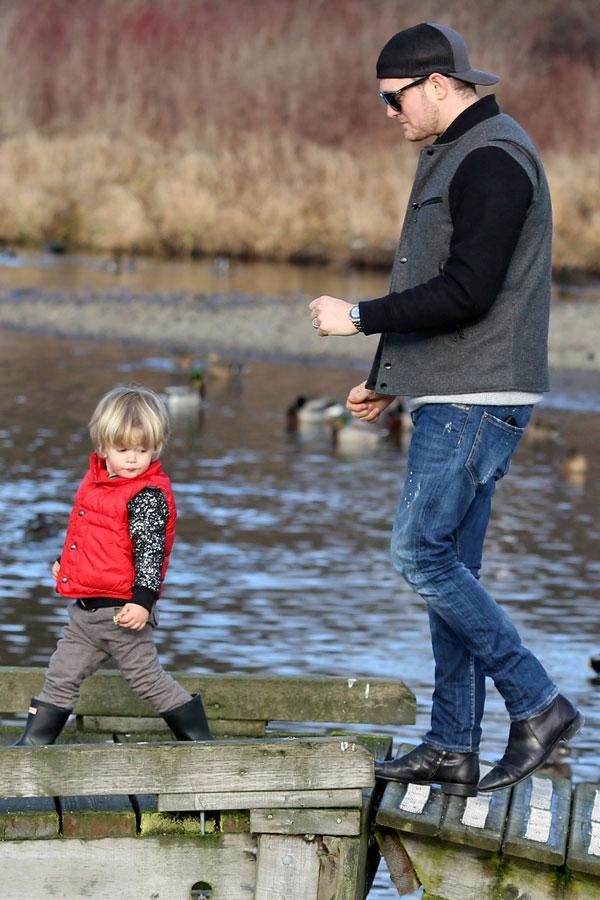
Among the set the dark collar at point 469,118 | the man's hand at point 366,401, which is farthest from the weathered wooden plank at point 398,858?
the dark collar at point 469,118

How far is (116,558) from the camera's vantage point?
16.4 ft

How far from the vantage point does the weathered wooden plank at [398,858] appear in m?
4.83

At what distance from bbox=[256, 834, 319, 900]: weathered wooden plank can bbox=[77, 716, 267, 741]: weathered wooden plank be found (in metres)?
0.96

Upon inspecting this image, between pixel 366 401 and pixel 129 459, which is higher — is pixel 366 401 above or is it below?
above

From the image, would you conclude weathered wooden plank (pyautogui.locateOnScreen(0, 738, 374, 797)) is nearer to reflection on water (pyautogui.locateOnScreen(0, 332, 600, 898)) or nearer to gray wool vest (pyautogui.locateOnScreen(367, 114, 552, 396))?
gray wool vest (pyautogui.locateOnScreen(367, 114, 552, 396))

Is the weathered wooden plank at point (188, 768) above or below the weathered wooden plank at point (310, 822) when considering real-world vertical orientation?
above

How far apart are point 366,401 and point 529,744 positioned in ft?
3.63

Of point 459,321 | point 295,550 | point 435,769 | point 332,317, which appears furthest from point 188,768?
point 295,550

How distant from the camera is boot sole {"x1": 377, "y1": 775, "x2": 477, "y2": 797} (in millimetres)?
4875

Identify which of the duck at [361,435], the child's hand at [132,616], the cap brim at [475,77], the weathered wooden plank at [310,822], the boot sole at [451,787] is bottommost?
the duck at [361,435]

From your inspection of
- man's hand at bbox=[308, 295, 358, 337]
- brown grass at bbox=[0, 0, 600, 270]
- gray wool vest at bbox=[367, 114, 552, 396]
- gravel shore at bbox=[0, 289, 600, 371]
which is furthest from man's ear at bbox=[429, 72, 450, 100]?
brown grass at bbox=[0, 0, 600, 270]

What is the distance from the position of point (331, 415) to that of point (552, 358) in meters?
7.12

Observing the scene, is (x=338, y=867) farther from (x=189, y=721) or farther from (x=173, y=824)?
(x=189, y=721)

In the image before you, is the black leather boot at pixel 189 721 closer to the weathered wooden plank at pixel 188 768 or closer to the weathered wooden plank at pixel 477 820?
the weathered wooden plank at pixel 188 768
